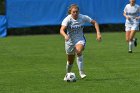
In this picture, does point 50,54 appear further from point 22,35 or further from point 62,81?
point 22,35

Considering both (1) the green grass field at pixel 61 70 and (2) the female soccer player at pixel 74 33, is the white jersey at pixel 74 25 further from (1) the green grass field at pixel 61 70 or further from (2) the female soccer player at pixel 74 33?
(1) the green grass field at pixel 61 70

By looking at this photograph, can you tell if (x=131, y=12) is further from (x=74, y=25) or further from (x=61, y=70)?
(x=74, y=25)

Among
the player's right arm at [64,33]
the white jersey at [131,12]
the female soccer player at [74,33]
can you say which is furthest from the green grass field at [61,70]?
the white jersey at [131,12]

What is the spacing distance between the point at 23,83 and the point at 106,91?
93.1 inches

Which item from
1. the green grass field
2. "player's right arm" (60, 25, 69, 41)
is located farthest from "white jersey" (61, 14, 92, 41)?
the green grass field

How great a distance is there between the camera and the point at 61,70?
51.8 feet

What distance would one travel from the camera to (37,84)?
12.8 meters

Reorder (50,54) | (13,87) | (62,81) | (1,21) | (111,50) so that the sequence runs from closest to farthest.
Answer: (13,87) → (62,81) → (50,54) → (111,50) → (1,21)

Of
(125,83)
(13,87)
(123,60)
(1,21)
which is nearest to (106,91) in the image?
(125,83)

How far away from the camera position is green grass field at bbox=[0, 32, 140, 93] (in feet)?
39.8

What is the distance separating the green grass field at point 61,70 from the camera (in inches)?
477

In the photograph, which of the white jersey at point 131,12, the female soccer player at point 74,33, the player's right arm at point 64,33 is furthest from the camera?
the white jersey at point 131,12

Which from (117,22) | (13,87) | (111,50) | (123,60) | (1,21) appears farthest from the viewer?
(117,22)

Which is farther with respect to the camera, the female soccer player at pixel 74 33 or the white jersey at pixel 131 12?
the white jersey at pixel 131 12
